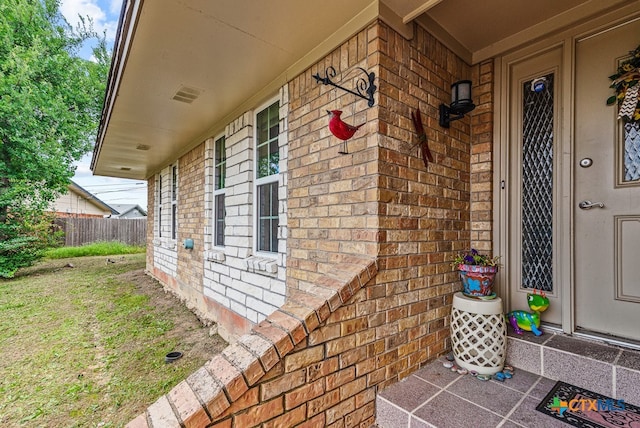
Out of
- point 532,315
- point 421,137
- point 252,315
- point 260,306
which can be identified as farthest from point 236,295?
point 532,315

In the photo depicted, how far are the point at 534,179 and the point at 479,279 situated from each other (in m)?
0.85

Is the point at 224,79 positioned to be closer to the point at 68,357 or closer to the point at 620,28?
the point at 620,28

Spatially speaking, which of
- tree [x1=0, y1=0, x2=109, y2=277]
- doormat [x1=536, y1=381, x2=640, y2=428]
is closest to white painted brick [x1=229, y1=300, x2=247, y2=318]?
doormat [x1=536, y1=381, x2=640, y2=428]

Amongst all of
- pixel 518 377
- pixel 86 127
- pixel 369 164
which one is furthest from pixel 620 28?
pixel 86 127

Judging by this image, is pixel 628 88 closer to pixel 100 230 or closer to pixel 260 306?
pixel 260 306

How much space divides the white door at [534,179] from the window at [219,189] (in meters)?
3.39

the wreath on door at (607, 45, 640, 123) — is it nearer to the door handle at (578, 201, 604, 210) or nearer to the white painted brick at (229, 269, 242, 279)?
the door handle at (578, 201, 604, 210)

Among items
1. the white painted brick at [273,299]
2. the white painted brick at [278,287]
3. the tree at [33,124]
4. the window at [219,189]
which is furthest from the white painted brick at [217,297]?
the tree at [33,124]

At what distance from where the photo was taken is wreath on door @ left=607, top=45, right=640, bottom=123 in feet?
5.44

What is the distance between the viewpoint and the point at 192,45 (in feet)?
6.84

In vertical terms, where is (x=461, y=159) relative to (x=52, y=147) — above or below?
below

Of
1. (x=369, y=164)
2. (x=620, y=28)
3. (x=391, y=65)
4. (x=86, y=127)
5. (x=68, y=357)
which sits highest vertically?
(x=86, y=127)

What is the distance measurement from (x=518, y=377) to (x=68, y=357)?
4136mm

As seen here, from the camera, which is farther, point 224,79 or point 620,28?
point 224,79
